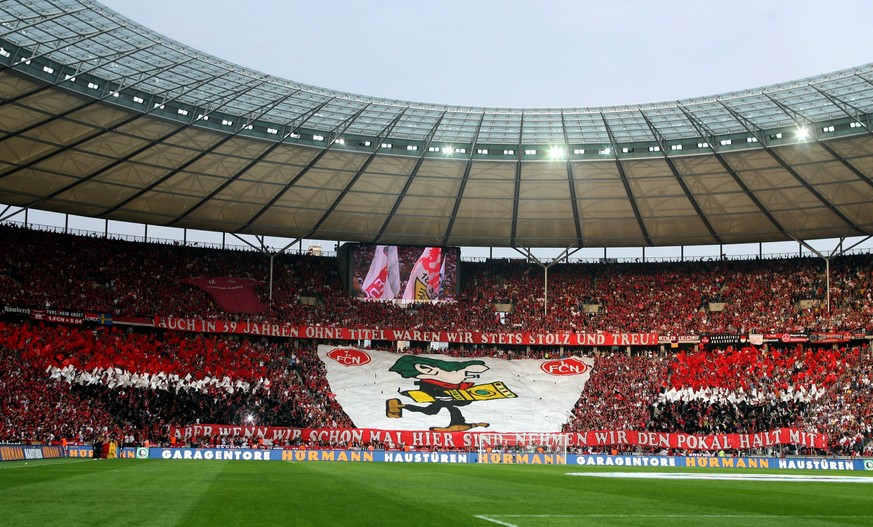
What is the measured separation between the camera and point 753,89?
1635 inches

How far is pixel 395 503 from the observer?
14297 millimetres

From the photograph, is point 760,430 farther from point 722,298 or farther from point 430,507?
point 430,507

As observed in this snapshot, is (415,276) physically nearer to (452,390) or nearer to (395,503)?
(452,390)

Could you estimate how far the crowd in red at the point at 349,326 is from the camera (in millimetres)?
46031

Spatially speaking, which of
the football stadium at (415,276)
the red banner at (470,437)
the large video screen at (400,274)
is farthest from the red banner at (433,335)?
the red banner at (470,437)

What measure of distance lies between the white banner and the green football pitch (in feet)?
109

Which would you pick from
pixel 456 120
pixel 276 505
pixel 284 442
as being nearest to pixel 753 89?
pixel 456 120

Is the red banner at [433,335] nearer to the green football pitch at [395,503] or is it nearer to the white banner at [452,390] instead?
the white banner at [452,390]

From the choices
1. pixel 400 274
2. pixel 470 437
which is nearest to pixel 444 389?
pixel 470 437

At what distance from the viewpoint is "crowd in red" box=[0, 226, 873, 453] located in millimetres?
46031

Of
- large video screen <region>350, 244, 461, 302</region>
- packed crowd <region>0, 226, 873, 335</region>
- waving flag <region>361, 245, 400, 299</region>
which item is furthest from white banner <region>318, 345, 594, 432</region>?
large video screen <region>350, 244, 461, 302</region>

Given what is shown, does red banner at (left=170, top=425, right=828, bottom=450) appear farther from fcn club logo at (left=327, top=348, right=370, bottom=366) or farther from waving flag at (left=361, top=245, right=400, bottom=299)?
waving flag at (left=361, top=245, right=400, bottom=299)

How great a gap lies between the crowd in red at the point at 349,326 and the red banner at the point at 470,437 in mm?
1222

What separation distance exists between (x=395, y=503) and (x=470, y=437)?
3794 cm
